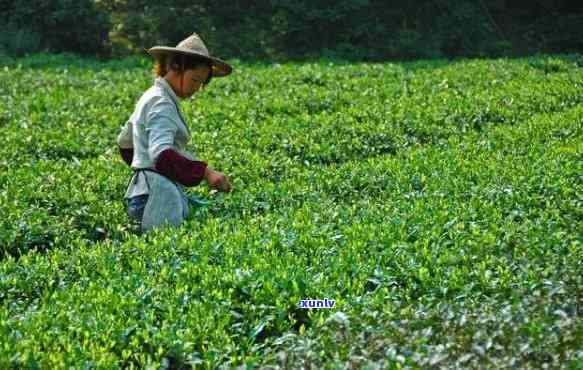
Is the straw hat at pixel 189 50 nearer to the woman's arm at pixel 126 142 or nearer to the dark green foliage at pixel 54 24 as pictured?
the woman's arm at pixel 126 142

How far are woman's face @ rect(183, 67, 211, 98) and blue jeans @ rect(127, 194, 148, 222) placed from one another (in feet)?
2.65

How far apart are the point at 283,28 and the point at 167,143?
1659 cm

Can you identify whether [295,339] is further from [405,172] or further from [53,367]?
[405,172]

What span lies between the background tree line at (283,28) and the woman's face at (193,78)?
13945 millimetres

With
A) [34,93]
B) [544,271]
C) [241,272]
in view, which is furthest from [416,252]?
[34,93]

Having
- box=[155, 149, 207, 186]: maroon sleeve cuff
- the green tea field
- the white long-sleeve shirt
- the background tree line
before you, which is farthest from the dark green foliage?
box=[155, 149, 207, 186]: maroon sleeve cuff

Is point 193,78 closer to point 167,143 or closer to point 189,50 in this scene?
point 189,50

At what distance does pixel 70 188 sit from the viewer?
24.4ft

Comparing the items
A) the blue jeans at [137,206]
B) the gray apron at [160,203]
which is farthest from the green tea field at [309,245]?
the blue jeans at [137,206]

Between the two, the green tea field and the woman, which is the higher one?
the woman

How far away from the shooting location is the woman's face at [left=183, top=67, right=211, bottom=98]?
239 inches

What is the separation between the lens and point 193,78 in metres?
6.10

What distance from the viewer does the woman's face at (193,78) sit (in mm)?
6078

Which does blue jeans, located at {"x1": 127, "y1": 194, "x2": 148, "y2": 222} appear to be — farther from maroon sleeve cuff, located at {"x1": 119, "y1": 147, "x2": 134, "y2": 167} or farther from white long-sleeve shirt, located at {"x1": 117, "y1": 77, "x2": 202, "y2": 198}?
maroon sleeve cuff, located at {"x1": 119, "y1": 147, "x2": 134, "y2": 167}
